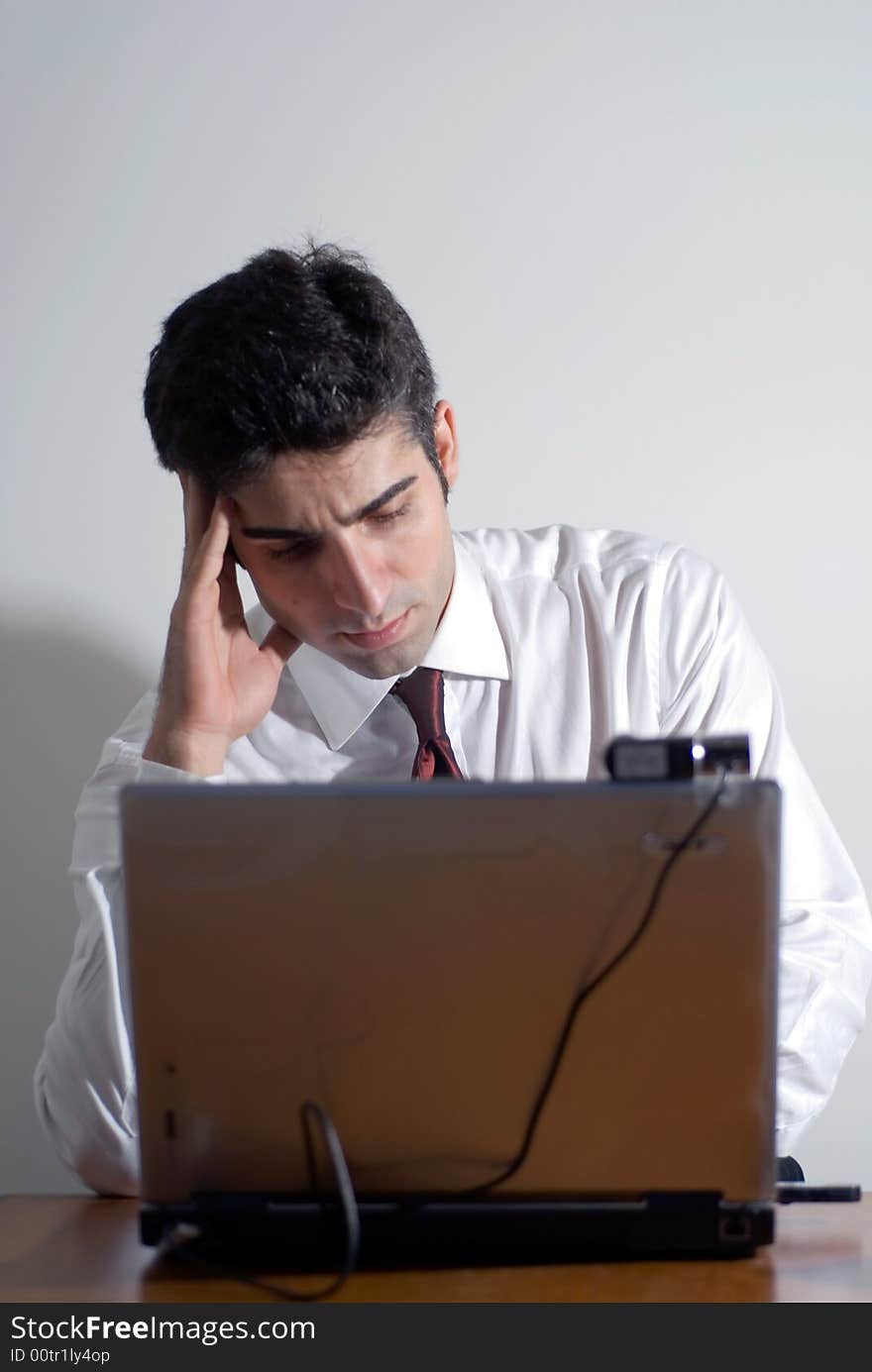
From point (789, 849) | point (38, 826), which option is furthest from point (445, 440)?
point (38, 826)

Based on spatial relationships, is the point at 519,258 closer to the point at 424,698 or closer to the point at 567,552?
the point at 567,552

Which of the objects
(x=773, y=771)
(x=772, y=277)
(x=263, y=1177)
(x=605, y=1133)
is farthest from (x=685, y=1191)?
(x=772, y=277)

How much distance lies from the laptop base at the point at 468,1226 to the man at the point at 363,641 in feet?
1.64

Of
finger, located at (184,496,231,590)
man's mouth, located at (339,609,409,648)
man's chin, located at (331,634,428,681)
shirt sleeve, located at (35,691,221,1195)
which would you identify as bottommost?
shirt sleeve, located at (35,691,221,1195)

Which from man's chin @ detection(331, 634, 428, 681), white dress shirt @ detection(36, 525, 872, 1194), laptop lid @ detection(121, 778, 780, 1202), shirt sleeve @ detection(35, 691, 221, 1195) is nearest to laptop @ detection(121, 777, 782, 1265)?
laptop lid @ detection(121, 778, 780, 1202)

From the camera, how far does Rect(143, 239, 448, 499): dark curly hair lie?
1.48 meters

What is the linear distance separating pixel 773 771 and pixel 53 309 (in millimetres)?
1224

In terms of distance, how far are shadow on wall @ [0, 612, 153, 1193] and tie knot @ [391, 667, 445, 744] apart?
522 millimetres

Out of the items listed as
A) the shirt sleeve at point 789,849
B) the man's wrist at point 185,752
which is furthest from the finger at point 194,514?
the shirt sleeve at point 789,849

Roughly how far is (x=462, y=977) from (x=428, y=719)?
32.0 inches

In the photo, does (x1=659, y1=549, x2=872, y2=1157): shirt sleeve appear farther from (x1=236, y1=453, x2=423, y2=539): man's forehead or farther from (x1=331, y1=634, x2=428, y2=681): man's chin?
(x1=236, y1=453, x2=423, y2=539): man's forehead

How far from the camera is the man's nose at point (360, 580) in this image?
1.48m

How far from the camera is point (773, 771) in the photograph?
1.58 metres

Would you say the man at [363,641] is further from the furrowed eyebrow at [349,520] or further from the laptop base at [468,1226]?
the laptop base at [468,1226]
